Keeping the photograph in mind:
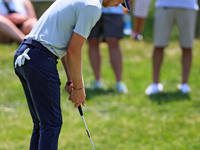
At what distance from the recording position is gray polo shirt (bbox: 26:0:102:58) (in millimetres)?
2365

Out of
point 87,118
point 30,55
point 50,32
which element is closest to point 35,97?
point 30,55

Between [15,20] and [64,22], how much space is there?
1675mm

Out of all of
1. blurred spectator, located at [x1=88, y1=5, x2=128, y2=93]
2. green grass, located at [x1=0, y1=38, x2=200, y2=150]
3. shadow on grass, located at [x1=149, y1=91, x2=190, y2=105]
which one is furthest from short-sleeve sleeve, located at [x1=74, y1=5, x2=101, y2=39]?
blurred spectator, located at [x1=88, y1=5, x2=128, y2=93]

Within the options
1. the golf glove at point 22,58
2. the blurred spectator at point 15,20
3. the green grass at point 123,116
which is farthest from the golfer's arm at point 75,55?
the blurred spectator at point 15,20

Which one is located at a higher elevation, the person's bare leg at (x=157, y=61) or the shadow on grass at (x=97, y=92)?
the person's bare leg at (x=157, y=61)

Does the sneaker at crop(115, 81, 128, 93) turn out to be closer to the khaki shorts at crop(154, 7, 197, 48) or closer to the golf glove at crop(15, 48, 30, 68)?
the khaki shorts at crop(154, 7, 197, 48)

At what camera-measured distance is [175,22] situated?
543 cm

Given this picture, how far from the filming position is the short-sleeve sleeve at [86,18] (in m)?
2.36

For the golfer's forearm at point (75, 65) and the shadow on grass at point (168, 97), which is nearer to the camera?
the golfer's forearm at point (75, 65)

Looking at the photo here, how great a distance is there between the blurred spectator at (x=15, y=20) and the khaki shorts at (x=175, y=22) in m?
1.94

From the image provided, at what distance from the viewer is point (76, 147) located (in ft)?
11.7

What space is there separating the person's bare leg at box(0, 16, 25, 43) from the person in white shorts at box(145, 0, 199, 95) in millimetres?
2152

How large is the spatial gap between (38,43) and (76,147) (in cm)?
140

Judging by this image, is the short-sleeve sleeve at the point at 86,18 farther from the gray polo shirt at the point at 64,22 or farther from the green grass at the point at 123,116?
the green grass at the point at 123,116
